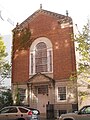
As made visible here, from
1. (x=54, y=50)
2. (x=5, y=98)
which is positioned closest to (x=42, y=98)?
(x=5, y=98)

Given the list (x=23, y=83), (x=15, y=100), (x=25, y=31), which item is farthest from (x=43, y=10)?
(x=15, y=100)

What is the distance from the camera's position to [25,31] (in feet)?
101

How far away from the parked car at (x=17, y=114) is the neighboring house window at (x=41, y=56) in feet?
35.0

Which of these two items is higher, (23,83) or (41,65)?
(41,65)

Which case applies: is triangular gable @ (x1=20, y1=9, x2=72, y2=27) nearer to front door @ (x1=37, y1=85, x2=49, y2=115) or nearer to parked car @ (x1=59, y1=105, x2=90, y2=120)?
front door @ (x1=37, y1=85, x2=49, y2=115)

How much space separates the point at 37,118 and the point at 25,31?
1536 cm

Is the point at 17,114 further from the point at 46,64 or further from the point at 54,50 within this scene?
the point at 54,50

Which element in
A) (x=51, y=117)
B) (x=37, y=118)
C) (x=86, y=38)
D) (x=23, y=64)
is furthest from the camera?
(x=23, y=64)

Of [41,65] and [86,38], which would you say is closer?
[86,38]

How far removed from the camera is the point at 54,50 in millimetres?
28406

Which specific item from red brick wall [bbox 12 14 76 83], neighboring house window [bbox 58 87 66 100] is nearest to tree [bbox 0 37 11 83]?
red brick wall [bbox 12 14 76 83]

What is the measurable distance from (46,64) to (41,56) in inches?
49.5

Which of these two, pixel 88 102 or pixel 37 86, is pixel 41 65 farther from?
pixel 88 102

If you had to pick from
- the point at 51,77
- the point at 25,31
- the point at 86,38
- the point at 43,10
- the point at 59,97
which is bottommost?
the point at 59,97
